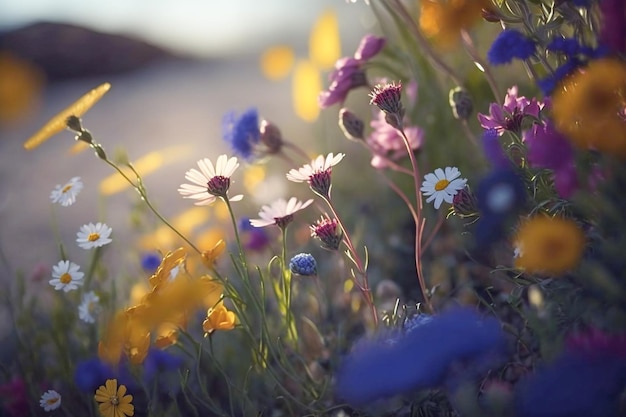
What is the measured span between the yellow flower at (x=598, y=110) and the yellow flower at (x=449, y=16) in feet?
1.00

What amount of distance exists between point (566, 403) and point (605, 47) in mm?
480

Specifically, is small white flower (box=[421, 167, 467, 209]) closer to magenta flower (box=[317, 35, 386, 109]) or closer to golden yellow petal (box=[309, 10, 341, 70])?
magenta flower (box=[317, 35, 386, 109])

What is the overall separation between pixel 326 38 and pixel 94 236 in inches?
38.8

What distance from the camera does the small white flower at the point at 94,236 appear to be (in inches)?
48.3

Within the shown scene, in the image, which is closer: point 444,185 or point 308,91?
point 444,185

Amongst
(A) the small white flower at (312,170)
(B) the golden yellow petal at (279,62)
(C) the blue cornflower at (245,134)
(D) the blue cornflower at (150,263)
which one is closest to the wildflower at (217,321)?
(A) the small white flower at (312,170)

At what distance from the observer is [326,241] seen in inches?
44.6

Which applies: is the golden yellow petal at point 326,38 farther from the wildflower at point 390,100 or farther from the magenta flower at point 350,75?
the wildflower at point 390,100

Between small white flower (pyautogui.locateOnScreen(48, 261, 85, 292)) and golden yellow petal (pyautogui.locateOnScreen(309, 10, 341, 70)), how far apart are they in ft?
3.35

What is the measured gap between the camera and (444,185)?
1.12 m

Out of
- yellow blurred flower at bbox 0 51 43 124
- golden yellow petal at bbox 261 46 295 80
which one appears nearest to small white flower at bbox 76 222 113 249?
golden yellow petal at bbox 261 46 295 80

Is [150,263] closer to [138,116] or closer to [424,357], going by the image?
[424,357]

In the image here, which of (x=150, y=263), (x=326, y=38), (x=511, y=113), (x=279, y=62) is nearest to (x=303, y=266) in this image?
(x=511, y=113)

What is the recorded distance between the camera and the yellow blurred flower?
5.65 metres
